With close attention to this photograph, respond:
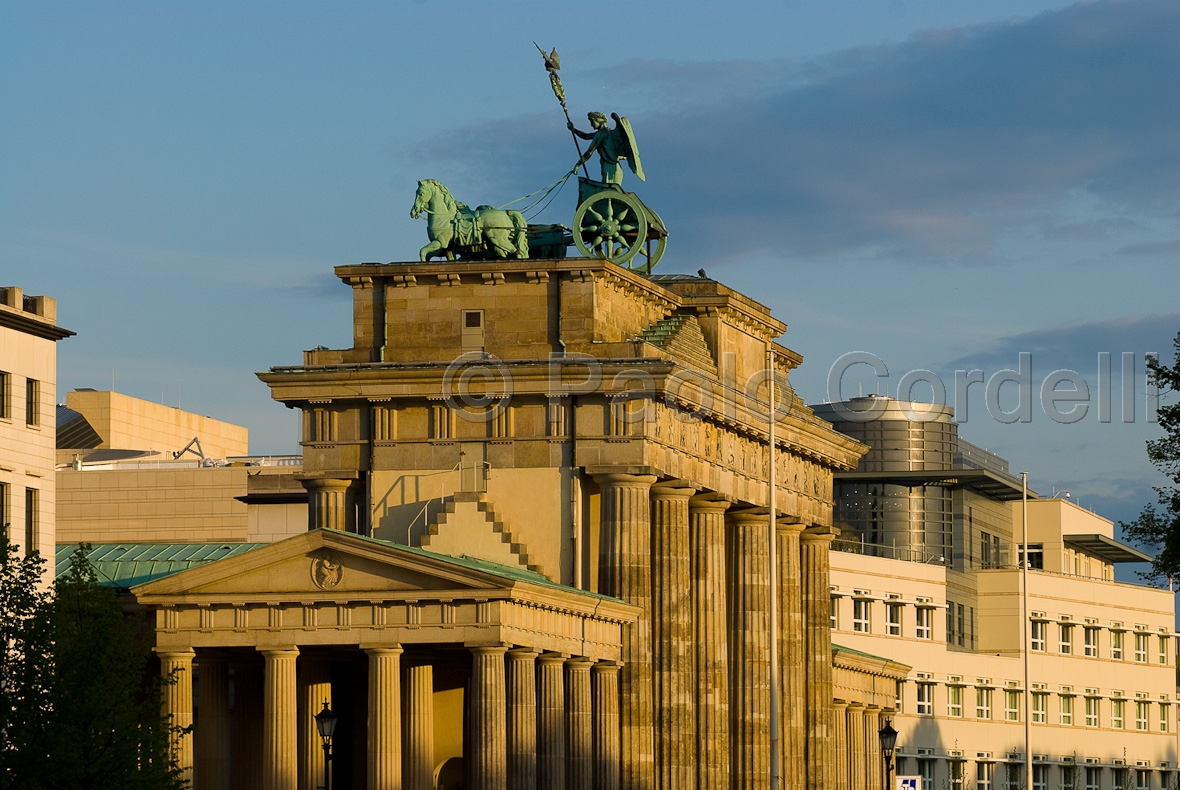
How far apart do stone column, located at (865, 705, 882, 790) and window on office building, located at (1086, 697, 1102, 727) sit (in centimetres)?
4823

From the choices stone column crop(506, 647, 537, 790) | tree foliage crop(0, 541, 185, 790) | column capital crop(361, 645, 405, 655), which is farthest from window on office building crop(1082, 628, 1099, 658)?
tree foliage crop(0, 541, 185, 790)

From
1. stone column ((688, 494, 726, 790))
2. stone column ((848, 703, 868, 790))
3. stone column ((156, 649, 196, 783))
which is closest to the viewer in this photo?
stone column ((156, 649, 196, 783))

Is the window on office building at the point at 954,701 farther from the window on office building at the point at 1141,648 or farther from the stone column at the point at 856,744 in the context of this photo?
the stone column at the point at 856,744

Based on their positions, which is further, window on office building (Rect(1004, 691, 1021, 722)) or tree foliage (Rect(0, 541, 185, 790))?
window on office building (Rect(1004, 691, 1021, 722))

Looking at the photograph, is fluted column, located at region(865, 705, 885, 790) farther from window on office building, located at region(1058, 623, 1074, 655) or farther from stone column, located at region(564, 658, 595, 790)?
window on office building, located at region(1058, 623, 1074, 655)

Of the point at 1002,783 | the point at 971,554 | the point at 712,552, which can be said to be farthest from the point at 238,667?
the point at 971,554

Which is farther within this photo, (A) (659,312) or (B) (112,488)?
(B) (112,488)

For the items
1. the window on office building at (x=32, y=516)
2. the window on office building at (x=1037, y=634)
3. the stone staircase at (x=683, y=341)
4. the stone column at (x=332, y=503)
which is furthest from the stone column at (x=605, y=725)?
the window on office building at (x=1037, y=634)

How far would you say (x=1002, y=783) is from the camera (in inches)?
6570

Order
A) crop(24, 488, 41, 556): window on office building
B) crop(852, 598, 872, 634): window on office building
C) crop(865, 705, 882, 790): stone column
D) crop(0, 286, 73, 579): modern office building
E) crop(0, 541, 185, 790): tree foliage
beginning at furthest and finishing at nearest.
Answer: crop(852, 598, 872, 634): window on office building < crop(865, 705, 882, 790): stone column < crop(24, 488, 41, 556): window on office building < crop(0, 286, 73, 579): modern office building < crop(0, 541, 185, 790): tree foliage

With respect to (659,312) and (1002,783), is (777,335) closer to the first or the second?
(659,312)

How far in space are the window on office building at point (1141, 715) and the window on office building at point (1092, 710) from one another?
5075mm

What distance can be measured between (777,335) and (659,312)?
10.00 m

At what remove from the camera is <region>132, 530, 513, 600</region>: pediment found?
79562 millimetres
